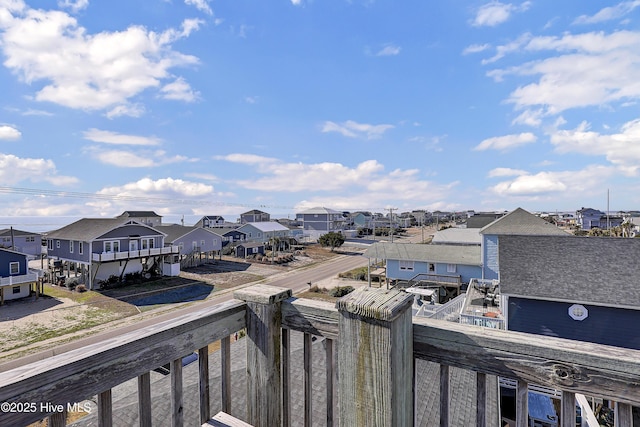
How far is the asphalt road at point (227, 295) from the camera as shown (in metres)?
11.9

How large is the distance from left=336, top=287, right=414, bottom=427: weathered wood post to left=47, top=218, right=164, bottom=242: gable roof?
1058 inches

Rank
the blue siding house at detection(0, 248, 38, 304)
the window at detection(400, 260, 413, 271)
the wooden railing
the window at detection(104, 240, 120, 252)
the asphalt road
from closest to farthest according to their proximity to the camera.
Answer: the wooden railing < the asphalt road < the blue siding house at detection(0, 248, 38, 304) < the window at detection(400, 260, 413, 271) < the window at detection(104, 240, 120, 252)

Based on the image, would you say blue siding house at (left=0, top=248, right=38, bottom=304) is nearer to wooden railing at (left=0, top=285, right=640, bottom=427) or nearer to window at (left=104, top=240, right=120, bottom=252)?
window at (left=104, top=240, right=120, bottom=252)

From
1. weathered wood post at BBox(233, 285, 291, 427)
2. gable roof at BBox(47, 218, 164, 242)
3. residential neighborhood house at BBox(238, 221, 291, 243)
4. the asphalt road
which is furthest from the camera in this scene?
residential neighborhood house at BBox(238, 221, 291, 243)

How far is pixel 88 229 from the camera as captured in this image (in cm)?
2469

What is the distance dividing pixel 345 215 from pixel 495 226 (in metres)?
57.0

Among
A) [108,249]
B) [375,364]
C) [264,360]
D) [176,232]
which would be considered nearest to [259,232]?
[176,232]

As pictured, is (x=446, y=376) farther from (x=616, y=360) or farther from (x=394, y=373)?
(x=616, y=360)

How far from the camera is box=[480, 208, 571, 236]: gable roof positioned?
18234 millimetres

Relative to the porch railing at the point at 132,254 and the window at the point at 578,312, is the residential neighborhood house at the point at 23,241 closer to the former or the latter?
the porch railing at the point at 132,254

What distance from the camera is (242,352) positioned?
22.5 ft

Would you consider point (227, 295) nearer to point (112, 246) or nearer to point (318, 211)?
point (112, 246)

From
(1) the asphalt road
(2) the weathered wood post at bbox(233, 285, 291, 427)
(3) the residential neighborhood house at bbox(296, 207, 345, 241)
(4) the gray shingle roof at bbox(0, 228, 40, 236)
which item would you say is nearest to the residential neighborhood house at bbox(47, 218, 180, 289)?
(1) the asphalt road

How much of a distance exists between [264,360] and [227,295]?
20.3m
